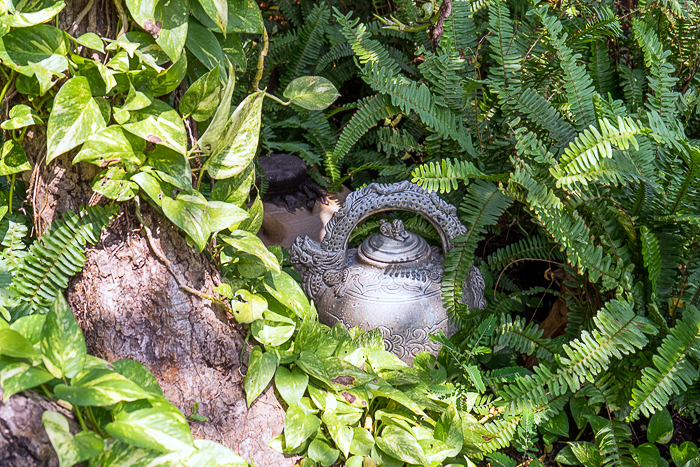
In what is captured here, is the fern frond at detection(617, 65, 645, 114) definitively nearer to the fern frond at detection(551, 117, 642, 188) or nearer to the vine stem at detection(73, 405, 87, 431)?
the fern frond at detection(551, 117, 642, 188)

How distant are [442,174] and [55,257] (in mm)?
1036

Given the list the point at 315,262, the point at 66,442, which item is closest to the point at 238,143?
the point at 66,442

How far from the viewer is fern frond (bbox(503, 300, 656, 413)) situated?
1400 mm

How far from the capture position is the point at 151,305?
1.08 metres

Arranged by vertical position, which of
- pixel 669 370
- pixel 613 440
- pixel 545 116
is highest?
pixel 545 116

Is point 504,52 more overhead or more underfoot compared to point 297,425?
more overhead

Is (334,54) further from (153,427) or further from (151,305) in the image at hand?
(153,427)

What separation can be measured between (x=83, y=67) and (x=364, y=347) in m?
0.96

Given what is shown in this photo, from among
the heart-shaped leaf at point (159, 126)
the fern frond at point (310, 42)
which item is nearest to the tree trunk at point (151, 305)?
the heart-shaped leaf at point (159, 126)

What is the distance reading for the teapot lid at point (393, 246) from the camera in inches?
69.2

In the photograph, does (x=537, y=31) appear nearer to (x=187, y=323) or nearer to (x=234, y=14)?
(x=234, y=14)

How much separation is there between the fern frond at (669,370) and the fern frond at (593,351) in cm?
6

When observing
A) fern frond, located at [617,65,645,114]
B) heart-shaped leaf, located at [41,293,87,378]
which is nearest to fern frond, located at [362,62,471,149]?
fern frond, located at [617,65,645,114]

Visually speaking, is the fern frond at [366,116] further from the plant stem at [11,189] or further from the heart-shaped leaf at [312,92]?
the plant stem at [11,189]
